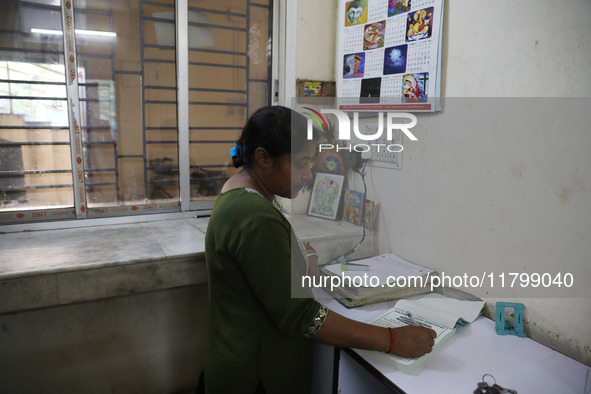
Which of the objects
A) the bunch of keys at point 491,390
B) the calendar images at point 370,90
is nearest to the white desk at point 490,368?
the bunch of keys at point 491,390

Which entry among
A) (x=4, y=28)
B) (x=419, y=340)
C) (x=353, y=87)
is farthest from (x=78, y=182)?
(x=419, y=340)

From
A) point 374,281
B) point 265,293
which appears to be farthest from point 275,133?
point 374,281

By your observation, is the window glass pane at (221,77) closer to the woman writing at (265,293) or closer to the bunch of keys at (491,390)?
the woman writing at (265,293)

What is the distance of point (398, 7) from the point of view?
5.20 feet

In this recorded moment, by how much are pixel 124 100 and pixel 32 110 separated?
15.0 inches

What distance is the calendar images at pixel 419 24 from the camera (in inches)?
57.4

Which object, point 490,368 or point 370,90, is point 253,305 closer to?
point 490,368

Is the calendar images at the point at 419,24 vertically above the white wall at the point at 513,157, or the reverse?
the calendar images at the point at 419,24

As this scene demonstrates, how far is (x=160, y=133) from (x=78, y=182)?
445mm

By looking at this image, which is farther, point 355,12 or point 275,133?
point 355,12

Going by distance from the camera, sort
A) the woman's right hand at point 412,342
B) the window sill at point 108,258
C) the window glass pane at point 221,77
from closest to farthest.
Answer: the woman's right hand at point 412,342 → the window sill at point 108,258 → the window glass pane at point 221,77

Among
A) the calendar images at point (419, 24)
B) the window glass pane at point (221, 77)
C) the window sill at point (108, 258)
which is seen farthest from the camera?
Result: the window glass pane at point (221, 77)

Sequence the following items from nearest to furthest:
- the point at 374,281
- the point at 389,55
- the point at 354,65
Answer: the point at 374,281, the point at 389,55, the point at 354,65

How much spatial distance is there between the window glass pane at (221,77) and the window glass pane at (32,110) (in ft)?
1.93
